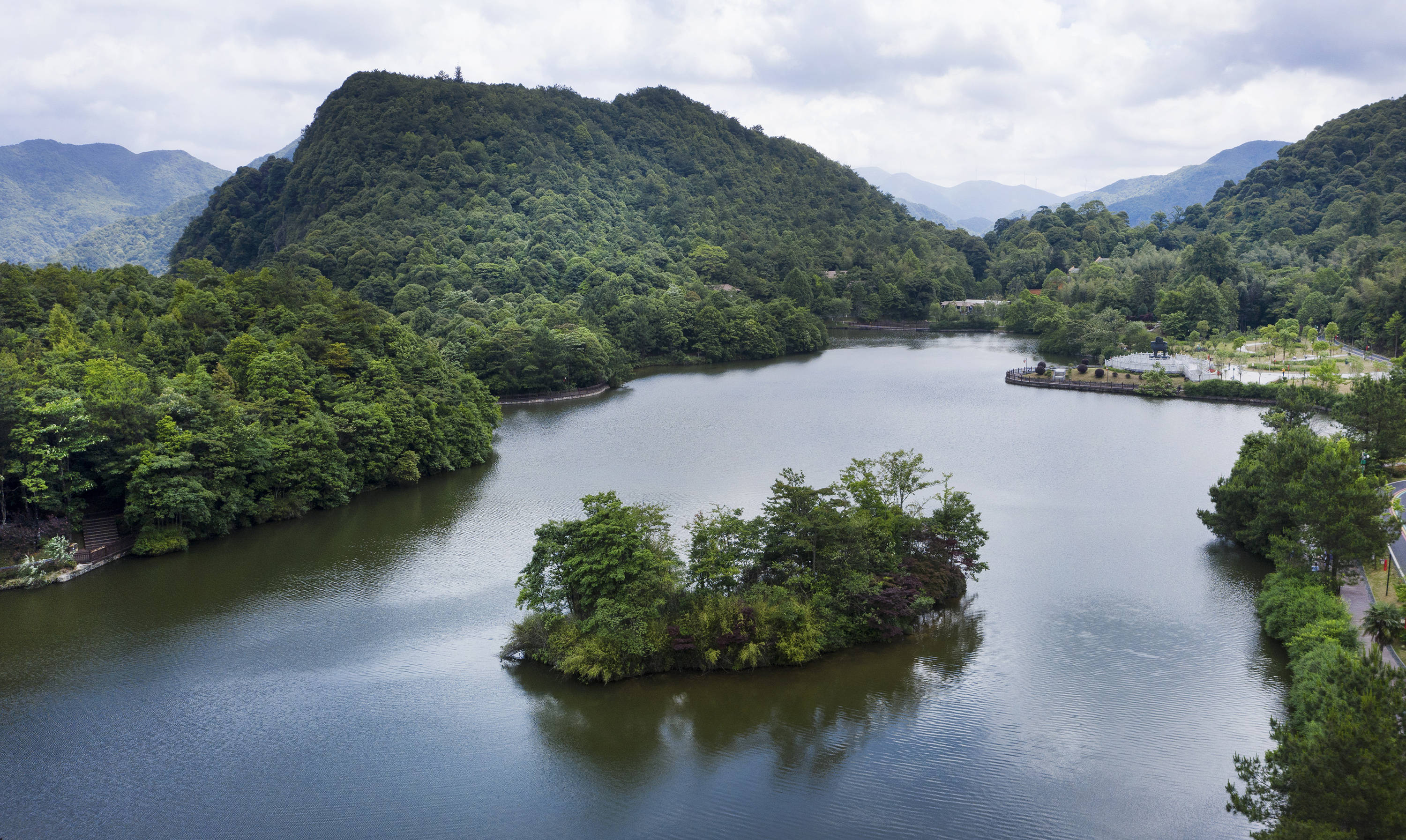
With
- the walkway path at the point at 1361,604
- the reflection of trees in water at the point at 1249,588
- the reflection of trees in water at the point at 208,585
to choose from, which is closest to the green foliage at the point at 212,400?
the reflection of trees in water at the point at 208,585

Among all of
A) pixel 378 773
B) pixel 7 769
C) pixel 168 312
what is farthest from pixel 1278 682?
pixel 168 312

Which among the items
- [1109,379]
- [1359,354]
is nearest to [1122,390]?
[1109,379]

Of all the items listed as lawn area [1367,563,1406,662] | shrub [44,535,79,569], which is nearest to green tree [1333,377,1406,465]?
lawn area [1367,563,1406,662]

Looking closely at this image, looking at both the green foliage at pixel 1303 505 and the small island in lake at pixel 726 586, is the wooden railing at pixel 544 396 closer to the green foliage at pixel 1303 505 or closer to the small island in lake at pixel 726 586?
the small island in lake at pixel 726 586

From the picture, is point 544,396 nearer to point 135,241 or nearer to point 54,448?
point 54,448

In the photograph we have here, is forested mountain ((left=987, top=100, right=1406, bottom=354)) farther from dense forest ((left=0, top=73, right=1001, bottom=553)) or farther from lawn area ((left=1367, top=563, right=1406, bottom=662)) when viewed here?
lawn area ((left=1367, top=563, right=1406, bottom=662))

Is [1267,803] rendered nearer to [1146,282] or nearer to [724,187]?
[1146,282]

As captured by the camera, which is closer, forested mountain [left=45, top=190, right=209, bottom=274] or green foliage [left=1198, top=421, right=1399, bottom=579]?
green foliage [left=1198, top=421, right=1399, bottom=579]
